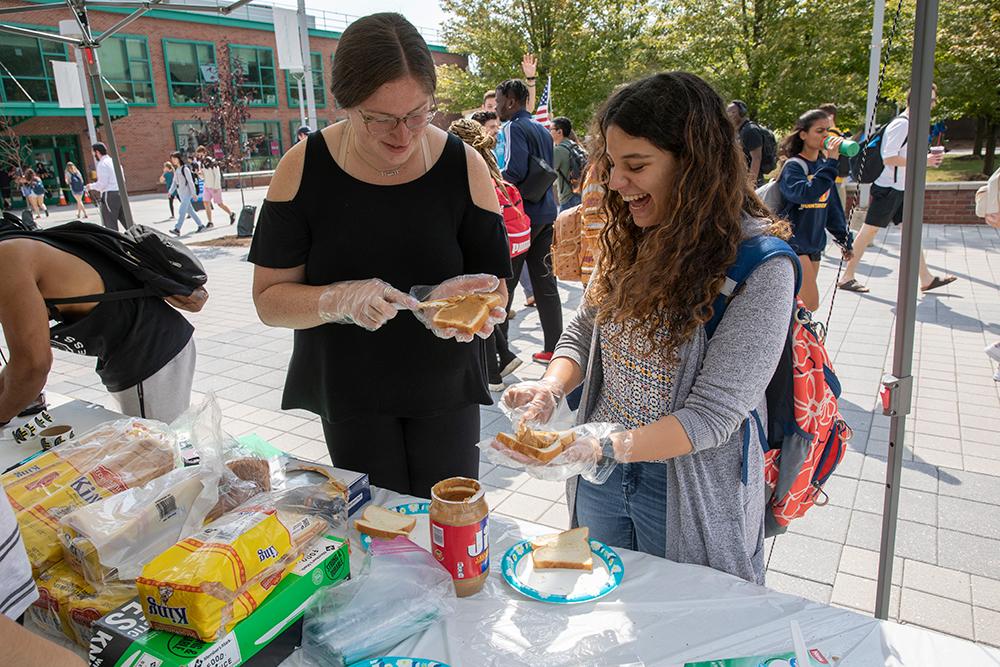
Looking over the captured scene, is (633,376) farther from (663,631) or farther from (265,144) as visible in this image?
(265,144)

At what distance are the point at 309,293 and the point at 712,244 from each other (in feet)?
3.59

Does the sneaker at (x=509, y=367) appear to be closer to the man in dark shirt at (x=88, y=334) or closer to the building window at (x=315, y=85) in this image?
the man in dark shirt at (x=88, y=334)

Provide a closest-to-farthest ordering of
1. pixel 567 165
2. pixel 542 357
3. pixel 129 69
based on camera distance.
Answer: pixel 542 357 < pixel 567 165 < pixel 129 69

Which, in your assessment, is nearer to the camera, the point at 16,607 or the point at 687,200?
the point at 16,607

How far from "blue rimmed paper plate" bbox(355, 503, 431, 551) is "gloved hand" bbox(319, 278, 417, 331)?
0.50 m

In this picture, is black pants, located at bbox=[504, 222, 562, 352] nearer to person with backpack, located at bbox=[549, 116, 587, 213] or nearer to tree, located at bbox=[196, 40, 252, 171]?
person with backpack, located at bbox=[549, 116, 587, 213]

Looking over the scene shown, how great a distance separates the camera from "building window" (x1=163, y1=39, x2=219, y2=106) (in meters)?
26.8

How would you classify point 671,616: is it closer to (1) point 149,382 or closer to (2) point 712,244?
(2) point 712,244

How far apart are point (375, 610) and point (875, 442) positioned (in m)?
3.76

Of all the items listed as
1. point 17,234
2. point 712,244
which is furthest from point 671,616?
point 17,234

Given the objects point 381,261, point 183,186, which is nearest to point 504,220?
point 381,261

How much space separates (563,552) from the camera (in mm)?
1520

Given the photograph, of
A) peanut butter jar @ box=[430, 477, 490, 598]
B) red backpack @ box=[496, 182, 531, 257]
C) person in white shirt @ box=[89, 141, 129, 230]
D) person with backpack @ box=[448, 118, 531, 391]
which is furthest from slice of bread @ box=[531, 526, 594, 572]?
person in white shirt @ box=[89, 141, 129, 230]

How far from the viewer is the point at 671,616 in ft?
4.41
